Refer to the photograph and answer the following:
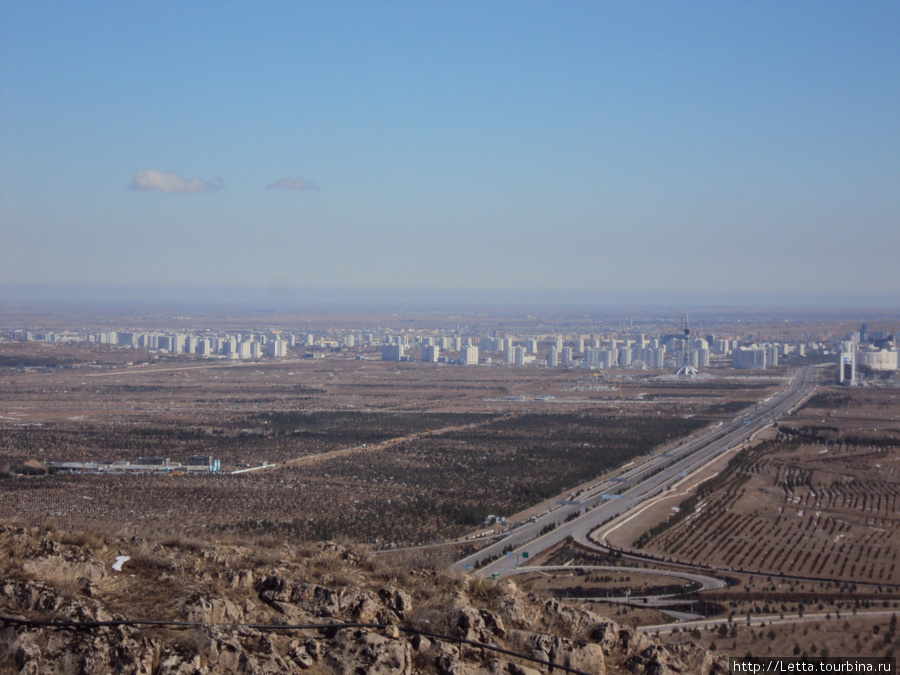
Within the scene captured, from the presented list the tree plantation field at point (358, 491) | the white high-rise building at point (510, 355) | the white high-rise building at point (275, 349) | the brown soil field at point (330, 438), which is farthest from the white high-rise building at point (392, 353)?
the tree plantation field at point (358, 491)

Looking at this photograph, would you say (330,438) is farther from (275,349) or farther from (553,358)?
(275,349)

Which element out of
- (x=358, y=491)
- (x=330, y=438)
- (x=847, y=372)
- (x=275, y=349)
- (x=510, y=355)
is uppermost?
(x=847, y=372)

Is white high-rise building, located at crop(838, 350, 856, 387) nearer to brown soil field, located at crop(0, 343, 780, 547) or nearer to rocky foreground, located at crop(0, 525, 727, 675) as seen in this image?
brown soil field, located at crop(0, 343, 780, 547)

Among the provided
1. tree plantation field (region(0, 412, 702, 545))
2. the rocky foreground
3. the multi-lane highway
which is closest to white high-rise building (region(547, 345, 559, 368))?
the multi-lane highway

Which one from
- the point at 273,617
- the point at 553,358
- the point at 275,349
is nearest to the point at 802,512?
the point at 273,617

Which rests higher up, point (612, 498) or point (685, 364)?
point (685, 364)

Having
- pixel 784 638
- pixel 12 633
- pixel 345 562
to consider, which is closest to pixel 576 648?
pixel 345 562

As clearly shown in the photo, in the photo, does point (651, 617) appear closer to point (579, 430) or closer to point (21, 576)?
point (21, 576)
